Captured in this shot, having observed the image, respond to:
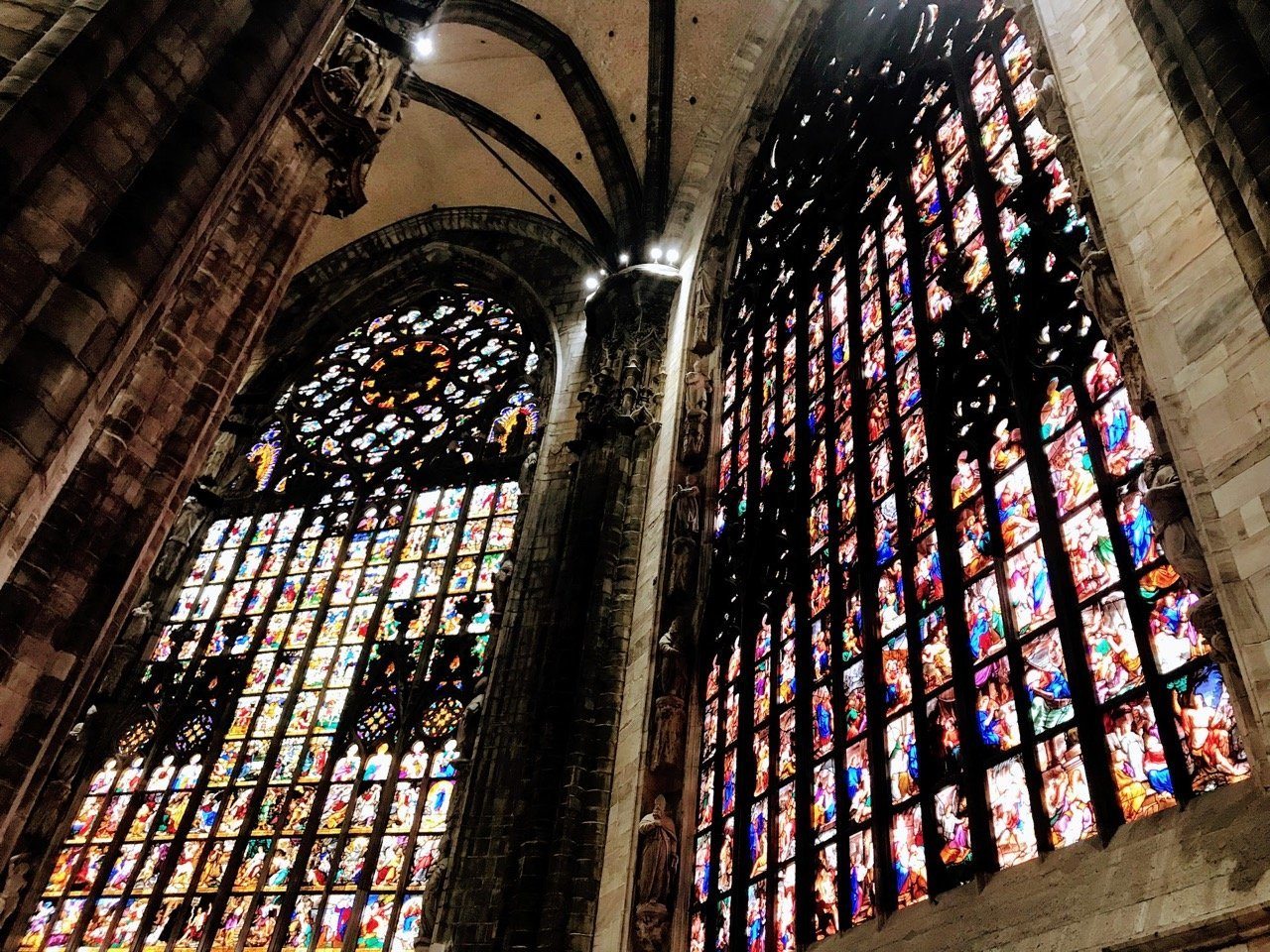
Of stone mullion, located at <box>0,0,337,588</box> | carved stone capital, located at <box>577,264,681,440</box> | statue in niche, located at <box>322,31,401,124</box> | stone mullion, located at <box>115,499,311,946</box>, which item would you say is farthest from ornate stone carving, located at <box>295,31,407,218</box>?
stone mullion, located at <box>115,499,311,946</box>

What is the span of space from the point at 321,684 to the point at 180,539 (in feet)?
10.2

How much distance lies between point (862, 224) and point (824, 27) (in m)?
4.27

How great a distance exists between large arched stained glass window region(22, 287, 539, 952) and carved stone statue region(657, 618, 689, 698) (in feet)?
8.30

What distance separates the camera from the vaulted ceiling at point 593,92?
13484 mm

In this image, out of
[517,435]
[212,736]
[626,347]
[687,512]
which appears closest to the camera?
[687,512]

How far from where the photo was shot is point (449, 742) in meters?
11.0

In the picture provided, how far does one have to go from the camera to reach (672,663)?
8.91 metres

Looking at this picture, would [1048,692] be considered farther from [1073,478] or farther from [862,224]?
[862,224]

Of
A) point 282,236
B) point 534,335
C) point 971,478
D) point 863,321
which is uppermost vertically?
point 534,335

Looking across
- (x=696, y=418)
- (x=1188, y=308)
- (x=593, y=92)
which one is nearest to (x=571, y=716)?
(x=696, y=418)

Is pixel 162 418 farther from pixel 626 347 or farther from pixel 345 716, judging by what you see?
pixel 626 347

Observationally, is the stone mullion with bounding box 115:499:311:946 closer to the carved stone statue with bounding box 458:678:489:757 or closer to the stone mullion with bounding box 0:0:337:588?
the carved stone statue with bounding box 458:678:489:757

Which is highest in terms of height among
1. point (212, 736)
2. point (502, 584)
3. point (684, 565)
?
point (502, 584)

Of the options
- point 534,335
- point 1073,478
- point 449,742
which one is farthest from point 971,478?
point 534,335
